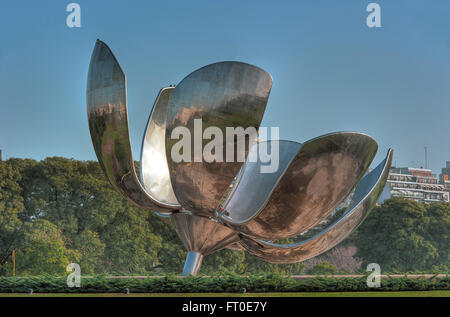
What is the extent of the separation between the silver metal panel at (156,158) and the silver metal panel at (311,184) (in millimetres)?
2378

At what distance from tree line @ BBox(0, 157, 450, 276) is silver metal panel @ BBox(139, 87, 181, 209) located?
14794 millimetres

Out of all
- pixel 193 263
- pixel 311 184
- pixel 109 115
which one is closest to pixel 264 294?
pixel 193 263

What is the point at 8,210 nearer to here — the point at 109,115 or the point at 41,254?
the point at 41,254

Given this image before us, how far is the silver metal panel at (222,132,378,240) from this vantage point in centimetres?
1130

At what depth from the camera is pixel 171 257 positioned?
105 feet

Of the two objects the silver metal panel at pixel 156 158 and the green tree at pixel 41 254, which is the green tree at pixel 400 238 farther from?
the silver metal panel at pixel 156 158

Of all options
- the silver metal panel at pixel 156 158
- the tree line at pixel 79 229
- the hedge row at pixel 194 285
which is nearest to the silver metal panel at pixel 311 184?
the hedge row at pixel 194 285

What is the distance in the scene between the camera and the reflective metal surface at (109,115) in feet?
39.0

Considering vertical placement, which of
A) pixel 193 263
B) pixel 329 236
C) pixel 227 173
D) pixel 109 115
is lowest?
pixel 193 263

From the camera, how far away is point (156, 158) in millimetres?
15219

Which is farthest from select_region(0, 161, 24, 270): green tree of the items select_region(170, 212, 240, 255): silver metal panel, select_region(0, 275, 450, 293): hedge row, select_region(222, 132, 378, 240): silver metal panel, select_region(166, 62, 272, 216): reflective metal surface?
select_region(166, 62, 272, 216): reflective metal surface

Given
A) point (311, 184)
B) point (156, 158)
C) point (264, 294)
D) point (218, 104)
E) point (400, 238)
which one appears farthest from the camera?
point (400, 238)

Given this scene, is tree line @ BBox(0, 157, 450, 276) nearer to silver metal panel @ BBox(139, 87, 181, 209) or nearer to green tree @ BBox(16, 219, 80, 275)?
green tree @ BBox(16, 219, 80, 275)

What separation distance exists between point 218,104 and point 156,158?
4840 millimetres
